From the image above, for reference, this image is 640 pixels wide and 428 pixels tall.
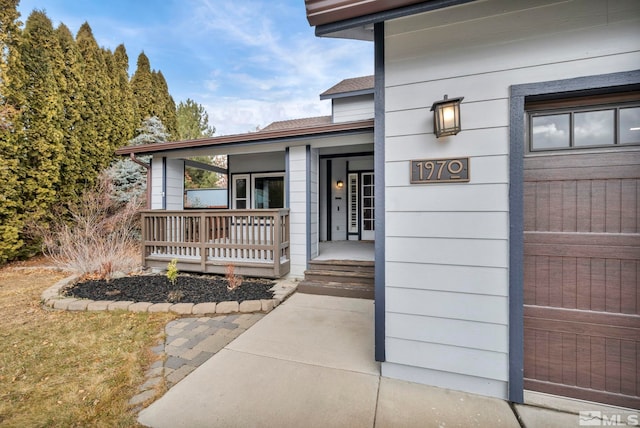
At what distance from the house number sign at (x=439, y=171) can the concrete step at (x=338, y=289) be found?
2.53 metres

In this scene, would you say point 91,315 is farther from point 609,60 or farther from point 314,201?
point 609,60

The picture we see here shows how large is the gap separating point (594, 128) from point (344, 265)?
11.7ft

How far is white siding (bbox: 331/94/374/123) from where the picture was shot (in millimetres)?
7637

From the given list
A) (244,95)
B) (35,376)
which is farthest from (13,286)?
(244,95)

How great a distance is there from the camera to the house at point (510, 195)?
1.69 m

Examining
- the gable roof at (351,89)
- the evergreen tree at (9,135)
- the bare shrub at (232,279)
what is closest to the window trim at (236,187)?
the bare shrub at (232,279)

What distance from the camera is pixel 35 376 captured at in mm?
2158

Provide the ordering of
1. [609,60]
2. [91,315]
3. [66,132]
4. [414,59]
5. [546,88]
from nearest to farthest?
[609,60] → [546,88] → [414,59] → [91,315] → [66,132]

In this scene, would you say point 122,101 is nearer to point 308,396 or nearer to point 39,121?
point 39,121

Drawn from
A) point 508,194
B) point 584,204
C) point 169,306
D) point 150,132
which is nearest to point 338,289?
point 169,306

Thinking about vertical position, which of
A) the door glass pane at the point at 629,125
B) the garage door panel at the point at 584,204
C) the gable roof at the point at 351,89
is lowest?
the garage door panel at the point at 584,204

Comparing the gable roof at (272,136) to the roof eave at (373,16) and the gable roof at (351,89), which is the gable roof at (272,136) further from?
the gable roof at (351,89)

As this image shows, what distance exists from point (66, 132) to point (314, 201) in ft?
24.8

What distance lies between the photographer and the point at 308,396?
189 centimetres
